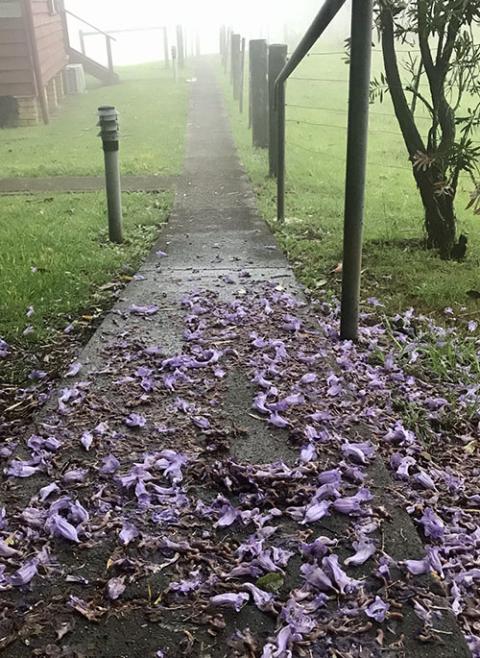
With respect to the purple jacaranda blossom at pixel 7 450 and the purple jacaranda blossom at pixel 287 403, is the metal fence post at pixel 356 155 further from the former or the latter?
the purple jacaranda blossom at pixel 7 450

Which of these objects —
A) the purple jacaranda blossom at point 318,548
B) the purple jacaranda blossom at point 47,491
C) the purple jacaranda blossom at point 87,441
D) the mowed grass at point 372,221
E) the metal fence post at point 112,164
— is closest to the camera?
the purple jacaranda blossom at point 318,548

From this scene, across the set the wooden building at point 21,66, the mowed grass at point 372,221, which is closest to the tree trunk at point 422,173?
the mowed grass at point 372,221

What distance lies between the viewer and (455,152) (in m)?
3.78

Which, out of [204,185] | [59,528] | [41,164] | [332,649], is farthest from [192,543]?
[41,164]

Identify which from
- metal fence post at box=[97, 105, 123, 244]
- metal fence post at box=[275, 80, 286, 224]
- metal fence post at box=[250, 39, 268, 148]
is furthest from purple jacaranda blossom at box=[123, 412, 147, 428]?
metal fence post at box=[250, 39, 268, 148]

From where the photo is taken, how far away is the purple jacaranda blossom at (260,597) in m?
1.53

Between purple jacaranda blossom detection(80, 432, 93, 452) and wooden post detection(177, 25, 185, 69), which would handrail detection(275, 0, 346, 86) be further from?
wooden post detection(177, 25, 185, 69)

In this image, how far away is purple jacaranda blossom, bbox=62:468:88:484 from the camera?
1.99 metres

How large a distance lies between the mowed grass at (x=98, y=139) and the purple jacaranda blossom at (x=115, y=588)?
19.6 feet

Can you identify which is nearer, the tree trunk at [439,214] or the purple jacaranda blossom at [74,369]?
the purple jacaranda blossom at [74,369]

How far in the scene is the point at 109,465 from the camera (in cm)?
204

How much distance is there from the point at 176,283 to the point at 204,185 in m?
2.89

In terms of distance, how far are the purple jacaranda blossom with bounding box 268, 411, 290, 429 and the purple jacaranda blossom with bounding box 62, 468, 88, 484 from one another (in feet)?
1.98

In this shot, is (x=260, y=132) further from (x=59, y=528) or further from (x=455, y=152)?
(x=59, y=528)
